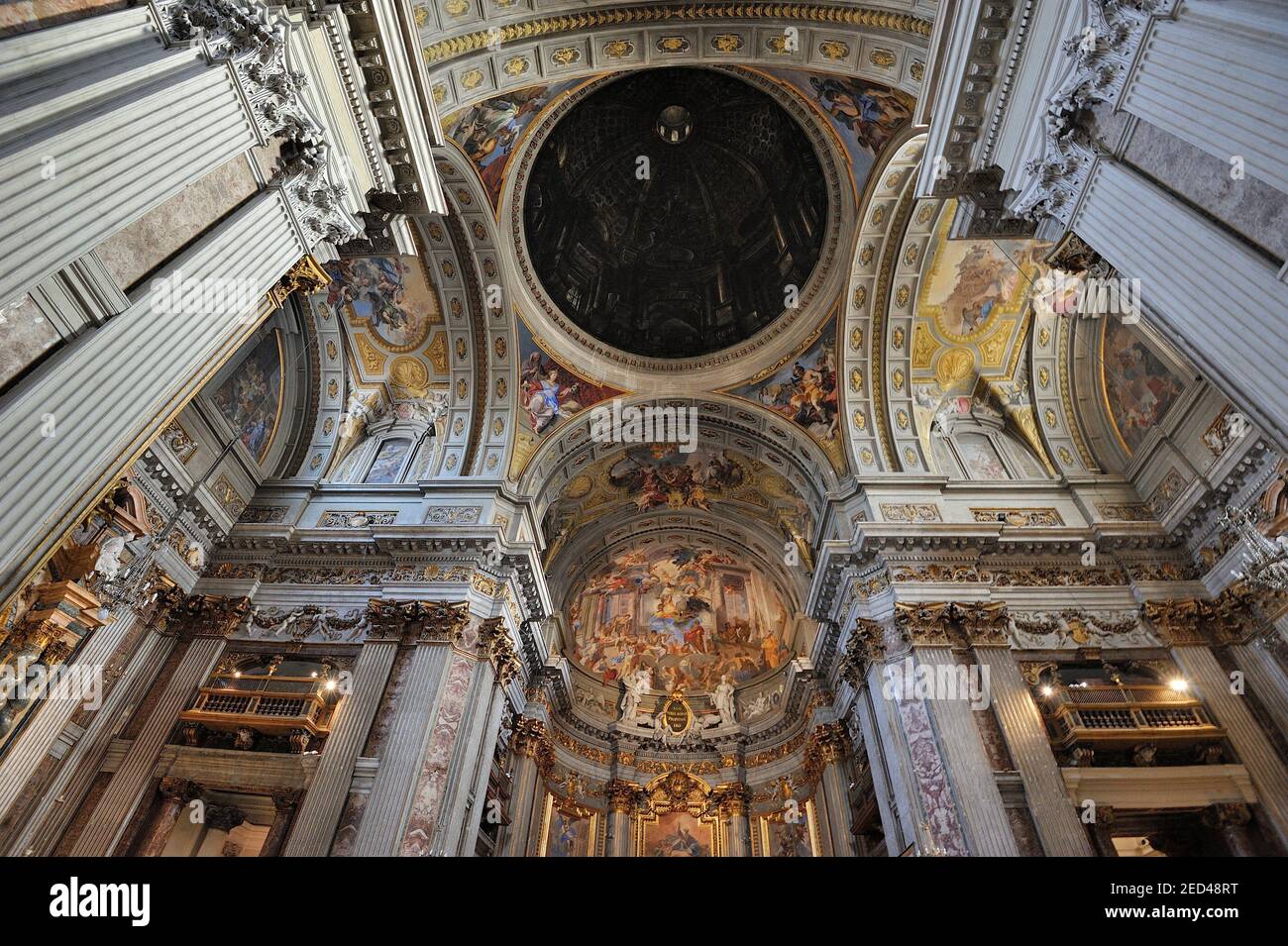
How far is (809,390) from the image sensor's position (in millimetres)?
16156

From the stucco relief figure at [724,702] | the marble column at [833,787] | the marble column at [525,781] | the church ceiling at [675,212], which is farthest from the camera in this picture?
the stucco relief figure at [724,702]

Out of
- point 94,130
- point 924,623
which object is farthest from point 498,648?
point 94,130

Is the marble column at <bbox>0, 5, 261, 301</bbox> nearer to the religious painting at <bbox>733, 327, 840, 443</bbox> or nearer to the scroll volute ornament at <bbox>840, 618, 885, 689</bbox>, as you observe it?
the scroll volute ornament at <bbox>840, 618, 885, 689</bbox>

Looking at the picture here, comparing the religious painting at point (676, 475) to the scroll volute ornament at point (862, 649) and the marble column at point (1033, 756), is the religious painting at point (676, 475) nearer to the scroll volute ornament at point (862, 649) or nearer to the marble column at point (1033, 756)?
the scroll volute ornament at point (862, 649)

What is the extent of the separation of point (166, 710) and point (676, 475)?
13149mm

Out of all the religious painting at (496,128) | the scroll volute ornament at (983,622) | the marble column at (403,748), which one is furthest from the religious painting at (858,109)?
the marble column at (403,748)

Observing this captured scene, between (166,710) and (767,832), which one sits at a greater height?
(767,832)

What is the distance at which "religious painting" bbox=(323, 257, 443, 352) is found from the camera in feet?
49.1

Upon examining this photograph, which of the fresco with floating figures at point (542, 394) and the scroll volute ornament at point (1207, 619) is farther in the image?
the fresco with floating figures at point (542, 394)

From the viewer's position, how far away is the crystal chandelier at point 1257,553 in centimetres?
947

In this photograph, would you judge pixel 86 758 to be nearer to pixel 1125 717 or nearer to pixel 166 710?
pixel 166 710

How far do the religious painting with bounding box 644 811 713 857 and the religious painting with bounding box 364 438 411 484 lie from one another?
478 inches

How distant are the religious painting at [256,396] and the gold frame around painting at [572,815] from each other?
445 inches
